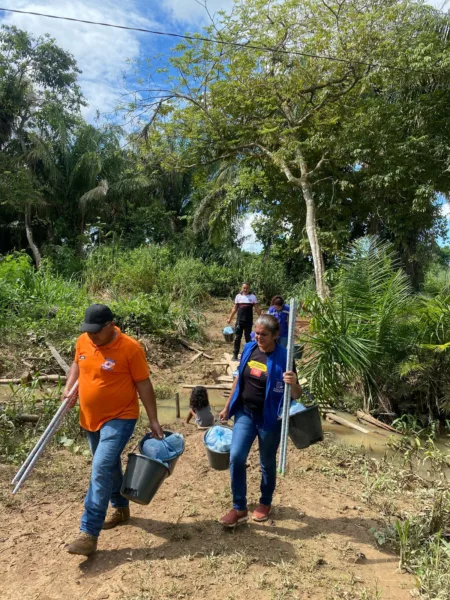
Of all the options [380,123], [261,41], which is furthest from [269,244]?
[261,41]

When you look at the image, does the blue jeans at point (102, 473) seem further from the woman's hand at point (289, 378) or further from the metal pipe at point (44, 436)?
the woman's hand at point (289, 378)

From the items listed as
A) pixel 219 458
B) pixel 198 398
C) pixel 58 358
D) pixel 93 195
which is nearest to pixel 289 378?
pixel 219 458

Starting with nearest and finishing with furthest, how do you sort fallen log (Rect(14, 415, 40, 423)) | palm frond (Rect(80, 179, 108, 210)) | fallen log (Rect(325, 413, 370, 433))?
fallen log (Rect(14, 415, 40, 423)), fallen log (Rect(325, 413, 370, 433)), palm frond (Rect(80, 179, 108, 210))

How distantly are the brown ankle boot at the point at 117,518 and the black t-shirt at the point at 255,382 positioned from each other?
3.95ft

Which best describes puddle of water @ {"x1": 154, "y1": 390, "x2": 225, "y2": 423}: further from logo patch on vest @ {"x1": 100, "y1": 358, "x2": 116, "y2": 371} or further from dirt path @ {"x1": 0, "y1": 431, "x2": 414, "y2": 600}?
logo patch on vest @ {"x1": 100, "y1": 358, "x2": 116, "y2": 371}

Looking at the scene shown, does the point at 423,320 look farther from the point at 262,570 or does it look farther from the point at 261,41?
the point at 261,41

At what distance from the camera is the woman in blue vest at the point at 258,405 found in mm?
3344

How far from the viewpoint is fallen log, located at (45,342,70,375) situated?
719cm

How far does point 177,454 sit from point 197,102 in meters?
12.2

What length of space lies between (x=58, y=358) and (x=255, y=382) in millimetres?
5057

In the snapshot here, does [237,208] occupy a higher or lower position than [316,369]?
higher

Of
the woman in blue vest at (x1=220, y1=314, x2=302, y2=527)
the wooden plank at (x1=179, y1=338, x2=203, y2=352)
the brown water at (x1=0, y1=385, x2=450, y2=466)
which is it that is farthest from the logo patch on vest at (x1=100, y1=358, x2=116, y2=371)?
the wooden plank at (x1=179, y1=338, x2=203, y2=352)

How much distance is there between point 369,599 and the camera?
2711 mm

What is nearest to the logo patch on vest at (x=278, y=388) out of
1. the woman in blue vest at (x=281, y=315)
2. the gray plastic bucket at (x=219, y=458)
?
the gray plastic bucket at (x=219, y=458)
